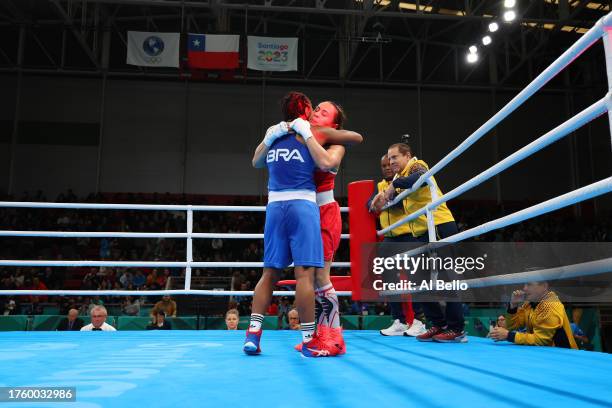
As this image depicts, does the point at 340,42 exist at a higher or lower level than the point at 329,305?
higher

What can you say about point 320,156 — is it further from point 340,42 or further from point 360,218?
point 340,42

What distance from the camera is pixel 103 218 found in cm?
1263

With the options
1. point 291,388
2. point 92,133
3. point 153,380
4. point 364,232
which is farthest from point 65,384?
point 92,133

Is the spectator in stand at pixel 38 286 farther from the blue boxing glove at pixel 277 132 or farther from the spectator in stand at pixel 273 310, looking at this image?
the blue boxing glove at pixel 277 132

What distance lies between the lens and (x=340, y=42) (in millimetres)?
13305

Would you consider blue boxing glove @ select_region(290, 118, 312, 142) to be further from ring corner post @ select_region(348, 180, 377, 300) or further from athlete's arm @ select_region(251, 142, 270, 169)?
ring corner post @ select_region(348, 180, 377, 300)

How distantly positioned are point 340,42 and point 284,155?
1180 cm

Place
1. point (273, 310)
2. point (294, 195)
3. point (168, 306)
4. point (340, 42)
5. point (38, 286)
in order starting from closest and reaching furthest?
point (294, 195)
point (168, 306)
point (273, 310)
point (38, 286)
point (340, 42)

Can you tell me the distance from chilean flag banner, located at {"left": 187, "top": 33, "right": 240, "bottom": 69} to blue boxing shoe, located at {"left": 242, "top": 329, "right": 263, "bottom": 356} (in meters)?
8.52

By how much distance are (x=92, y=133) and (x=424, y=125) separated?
9157 millimetres

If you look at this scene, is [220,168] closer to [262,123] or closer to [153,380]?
[262,123]

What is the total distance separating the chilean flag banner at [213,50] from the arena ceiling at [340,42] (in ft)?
6.31

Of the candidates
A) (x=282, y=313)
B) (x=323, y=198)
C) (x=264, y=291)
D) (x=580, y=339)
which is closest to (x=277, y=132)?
(x=323, y=198)

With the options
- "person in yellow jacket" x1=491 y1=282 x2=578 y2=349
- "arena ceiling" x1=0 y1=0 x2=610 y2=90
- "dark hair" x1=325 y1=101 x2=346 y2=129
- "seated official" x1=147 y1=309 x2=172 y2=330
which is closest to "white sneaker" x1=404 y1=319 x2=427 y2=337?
"person in yellow jacket" x1=491 y1=282 x2=578 y2=349
